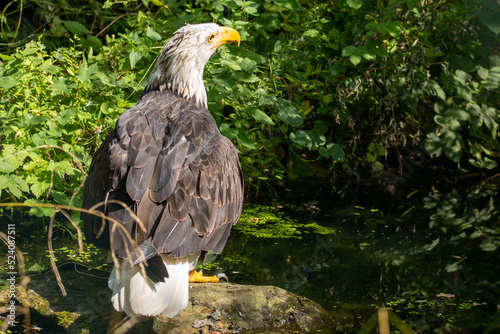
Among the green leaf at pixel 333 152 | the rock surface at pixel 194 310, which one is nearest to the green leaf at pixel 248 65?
the green leaf at pixel 333 152

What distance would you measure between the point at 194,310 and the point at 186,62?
183 centimetres

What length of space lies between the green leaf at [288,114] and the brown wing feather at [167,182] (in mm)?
1377

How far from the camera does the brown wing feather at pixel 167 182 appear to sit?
10.00 feet

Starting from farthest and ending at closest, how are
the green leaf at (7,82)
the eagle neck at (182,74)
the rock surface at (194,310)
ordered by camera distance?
the green leaf at (7,82) < the eagle neck at (182,74) < the rock surface at (194,310)

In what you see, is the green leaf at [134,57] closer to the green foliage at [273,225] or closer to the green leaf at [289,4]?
the green leaf at [289,4]

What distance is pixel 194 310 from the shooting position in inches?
135

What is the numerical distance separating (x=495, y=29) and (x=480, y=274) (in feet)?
8.28

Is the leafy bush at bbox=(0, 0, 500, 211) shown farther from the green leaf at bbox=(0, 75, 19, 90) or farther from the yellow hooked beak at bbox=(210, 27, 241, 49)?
the yellow hooked beak at bbox=(210, 27, 241, 49)

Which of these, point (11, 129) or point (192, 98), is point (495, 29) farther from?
point (11, 129)

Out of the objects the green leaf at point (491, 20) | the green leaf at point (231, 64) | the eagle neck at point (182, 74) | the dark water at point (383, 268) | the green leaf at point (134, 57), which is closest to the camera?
the dark water at point (383, 268)

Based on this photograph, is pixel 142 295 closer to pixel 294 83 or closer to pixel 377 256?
pixel 377 256

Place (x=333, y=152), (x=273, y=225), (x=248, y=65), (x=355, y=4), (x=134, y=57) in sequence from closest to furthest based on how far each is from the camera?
(x=134, y=57) < (x=248, y=65) < (x=273, y=225) < (x=355, y=4) < (x=333, y=152)

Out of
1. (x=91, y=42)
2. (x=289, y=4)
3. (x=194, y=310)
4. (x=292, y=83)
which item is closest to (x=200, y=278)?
(x=194, y=310)

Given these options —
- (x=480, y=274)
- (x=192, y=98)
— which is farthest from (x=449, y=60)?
(x=192, y=98)
